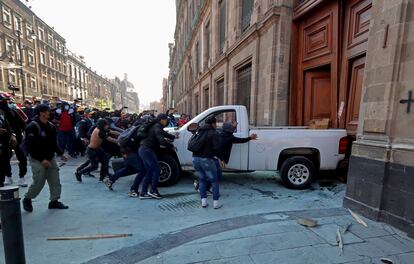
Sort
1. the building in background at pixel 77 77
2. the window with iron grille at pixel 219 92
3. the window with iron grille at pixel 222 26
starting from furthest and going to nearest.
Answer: the building in background at pixel 77 77
the window with iron grille at pixel 219 92
the window with iron grille at pixel 222 26

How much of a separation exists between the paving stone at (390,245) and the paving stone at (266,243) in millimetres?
672

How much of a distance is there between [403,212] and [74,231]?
4.67 metres

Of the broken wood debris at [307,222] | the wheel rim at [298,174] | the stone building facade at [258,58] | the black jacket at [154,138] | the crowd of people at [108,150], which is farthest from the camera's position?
the stone building facade at [258,58]

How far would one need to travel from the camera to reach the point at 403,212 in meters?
3.48

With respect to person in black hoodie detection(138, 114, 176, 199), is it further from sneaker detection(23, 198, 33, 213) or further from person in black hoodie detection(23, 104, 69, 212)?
sneaker detection(23, 198, 33, 213)

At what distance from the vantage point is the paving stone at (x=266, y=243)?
3.09 m

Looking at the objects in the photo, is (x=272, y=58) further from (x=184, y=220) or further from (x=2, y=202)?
(x=2, y=202)

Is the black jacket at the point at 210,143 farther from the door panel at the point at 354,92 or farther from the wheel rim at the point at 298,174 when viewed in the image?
the door panel at the point at 354,92

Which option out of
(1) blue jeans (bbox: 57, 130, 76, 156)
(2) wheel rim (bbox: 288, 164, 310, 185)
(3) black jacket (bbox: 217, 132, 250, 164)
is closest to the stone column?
(2) wheel rim (bbox: 288, 164, 310, 185)

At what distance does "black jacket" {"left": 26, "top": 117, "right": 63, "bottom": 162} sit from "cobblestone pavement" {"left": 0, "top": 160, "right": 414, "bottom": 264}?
40.2 inches

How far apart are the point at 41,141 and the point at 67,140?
5783mm

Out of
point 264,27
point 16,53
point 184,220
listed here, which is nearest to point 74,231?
point 184,220

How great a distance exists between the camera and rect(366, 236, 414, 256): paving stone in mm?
3041

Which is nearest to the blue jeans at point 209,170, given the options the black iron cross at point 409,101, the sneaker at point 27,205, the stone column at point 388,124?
the stone column at point 388,124
